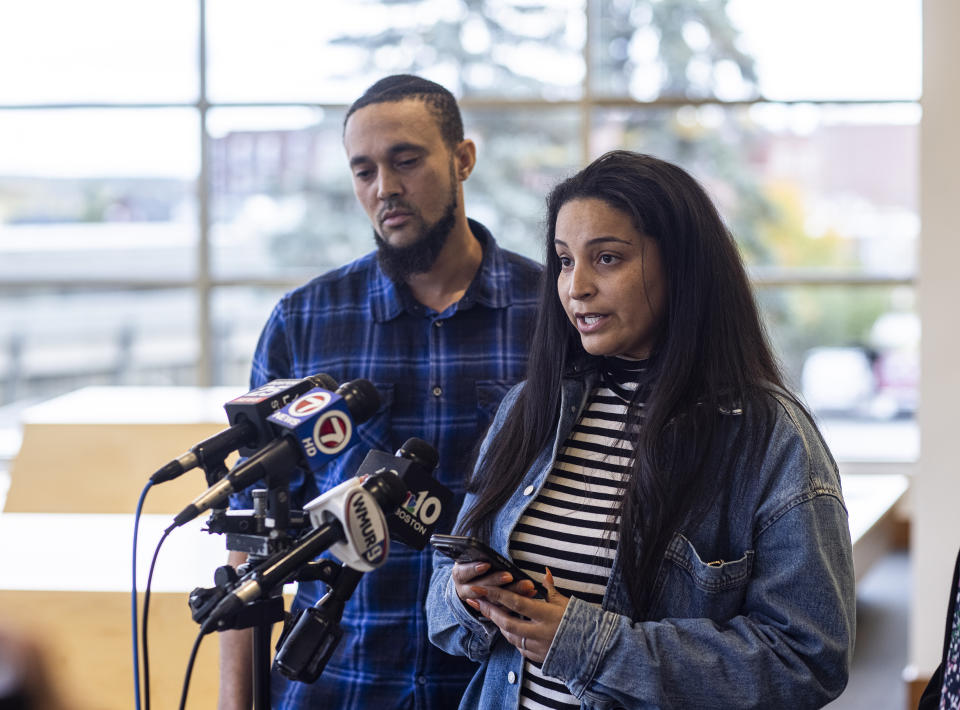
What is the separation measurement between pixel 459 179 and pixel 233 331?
11.0 ft

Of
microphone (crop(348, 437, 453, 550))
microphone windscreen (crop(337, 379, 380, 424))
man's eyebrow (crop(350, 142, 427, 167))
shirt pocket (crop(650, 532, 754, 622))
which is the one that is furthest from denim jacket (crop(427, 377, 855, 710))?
man's eyebrow (crop(350, 142, 427, 167))

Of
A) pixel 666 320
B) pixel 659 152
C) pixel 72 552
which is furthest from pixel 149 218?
pixel 666 320

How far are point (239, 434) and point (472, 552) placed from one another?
32cm

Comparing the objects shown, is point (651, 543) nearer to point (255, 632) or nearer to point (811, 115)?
point (255, 632)

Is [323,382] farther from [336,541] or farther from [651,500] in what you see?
[651,500]

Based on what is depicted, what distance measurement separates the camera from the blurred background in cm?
489

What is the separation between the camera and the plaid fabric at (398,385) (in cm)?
179

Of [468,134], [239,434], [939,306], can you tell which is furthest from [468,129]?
[239,434]

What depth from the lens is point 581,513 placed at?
1.41 metres

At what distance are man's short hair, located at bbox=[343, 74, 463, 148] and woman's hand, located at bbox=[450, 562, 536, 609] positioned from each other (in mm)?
894

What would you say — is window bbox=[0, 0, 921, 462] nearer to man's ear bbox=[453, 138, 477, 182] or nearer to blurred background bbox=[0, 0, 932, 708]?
blurred background bbox=[0, 0, 932, 708]

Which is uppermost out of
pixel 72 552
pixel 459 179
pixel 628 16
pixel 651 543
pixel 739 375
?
pixel 628 16

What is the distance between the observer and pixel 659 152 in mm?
4922

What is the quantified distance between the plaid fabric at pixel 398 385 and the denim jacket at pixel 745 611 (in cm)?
54
